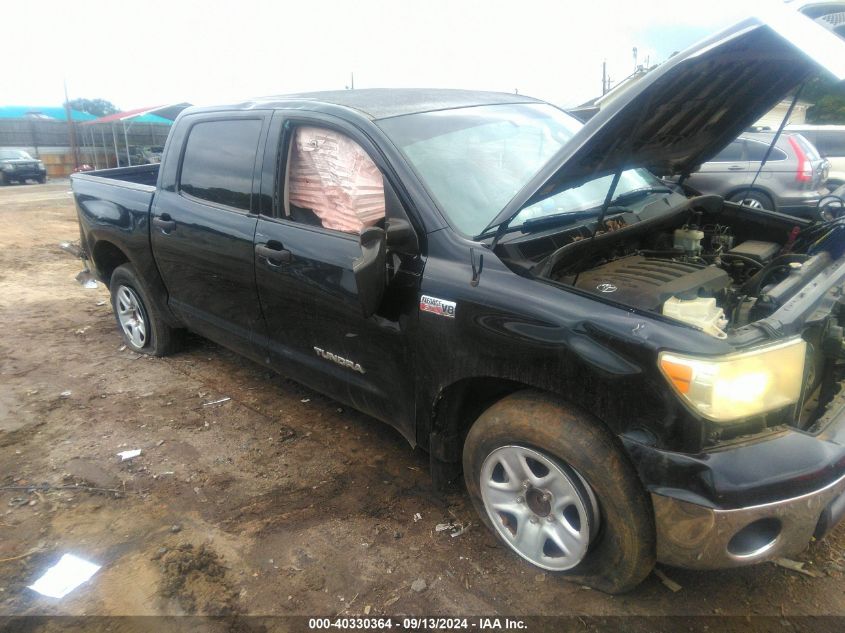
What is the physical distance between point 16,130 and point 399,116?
33.1 metres

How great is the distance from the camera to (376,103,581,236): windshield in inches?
108

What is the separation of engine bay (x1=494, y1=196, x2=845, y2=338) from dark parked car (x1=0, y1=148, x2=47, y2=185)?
26.4 metres

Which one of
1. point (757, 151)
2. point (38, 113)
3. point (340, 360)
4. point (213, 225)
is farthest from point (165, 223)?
point (38, 113)

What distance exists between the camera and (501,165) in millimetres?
3010

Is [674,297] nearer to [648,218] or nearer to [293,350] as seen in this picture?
[648,218]

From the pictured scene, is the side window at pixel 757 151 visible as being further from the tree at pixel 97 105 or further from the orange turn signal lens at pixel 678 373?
the tree at pixel 97 105

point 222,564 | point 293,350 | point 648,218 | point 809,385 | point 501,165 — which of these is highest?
point 501,165

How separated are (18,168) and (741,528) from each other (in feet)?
90.4

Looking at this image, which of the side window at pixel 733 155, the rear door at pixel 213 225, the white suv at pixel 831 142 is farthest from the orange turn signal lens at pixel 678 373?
the white suv at pixel 831 142

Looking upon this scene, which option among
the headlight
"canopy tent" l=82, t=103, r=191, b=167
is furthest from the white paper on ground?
"canopy tent" l=82, t=103, r=191, b=167

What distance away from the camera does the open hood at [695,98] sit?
1930 millimetres

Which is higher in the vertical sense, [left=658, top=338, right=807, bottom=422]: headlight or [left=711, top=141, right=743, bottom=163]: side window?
[left=711, top=141, right=743, bottom=163]: side window

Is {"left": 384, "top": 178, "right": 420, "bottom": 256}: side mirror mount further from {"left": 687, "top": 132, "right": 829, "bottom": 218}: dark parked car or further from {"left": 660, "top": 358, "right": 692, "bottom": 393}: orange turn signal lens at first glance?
{"left": 687, "top": 132, "right": 829, "bottom": 218}: dark parked car

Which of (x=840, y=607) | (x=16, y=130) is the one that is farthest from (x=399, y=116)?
(x=16, y=130)
